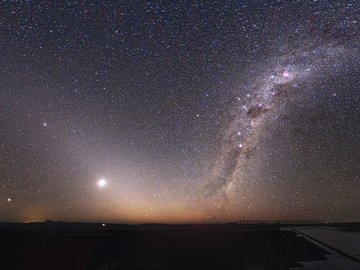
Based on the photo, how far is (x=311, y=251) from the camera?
921 inches

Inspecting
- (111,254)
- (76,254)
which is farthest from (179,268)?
(76,254)

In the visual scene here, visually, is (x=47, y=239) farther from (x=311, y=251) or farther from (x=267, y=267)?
(x=311, y=251)

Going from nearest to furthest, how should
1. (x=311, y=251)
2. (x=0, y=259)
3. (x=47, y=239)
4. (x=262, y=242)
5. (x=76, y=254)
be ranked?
(x=0, y=259) < (x=76, y=254) < (x=47, y=239) < (x=311, y=251) < (x=262, y=242)

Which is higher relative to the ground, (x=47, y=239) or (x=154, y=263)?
Result: (x=47, y=239)

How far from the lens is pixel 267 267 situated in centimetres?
1900

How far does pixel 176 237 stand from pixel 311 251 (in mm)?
9714

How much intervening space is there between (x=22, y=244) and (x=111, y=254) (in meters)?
5.34

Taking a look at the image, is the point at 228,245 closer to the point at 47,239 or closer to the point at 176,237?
the point at 176,237

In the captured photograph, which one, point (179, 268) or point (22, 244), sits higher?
point (22, 244)

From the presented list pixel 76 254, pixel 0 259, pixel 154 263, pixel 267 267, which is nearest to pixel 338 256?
pixel 267 267

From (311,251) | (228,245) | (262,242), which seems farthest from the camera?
(262,242)

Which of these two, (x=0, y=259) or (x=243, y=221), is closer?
(x=0, y=259)

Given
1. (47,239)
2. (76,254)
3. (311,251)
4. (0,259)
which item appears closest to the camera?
(0,259)

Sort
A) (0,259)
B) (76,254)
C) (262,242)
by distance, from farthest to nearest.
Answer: (262,242)
(76,254)
(0,259)
